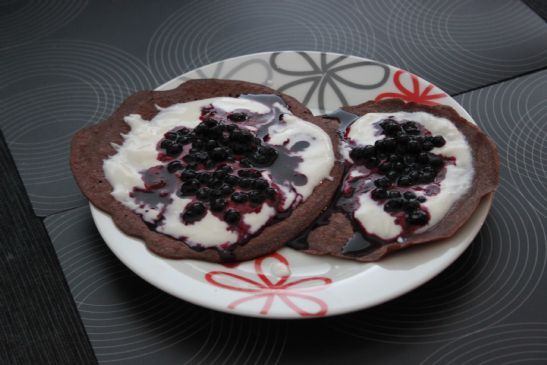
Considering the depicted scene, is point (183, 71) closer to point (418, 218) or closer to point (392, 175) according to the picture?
point (392, 175)

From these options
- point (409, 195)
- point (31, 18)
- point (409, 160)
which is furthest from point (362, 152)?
point (31, 18)

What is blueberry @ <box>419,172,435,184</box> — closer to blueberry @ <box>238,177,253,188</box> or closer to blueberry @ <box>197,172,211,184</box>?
blueberry @ <box>238,177,253,188</box>

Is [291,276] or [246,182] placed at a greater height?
[246,182]

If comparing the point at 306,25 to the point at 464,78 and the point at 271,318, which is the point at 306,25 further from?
the point at 271,318

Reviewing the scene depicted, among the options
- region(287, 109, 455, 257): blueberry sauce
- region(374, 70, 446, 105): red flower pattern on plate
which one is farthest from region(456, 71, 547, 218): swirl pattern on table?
region(287, 109, 455, 257): blueberry sauce

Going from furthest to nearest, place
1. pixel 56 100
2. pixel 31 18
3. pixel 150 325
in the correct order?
pixel 31 18, pixel 56 100, pixel 150 325

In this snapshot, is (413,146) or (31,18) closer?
(413,146)

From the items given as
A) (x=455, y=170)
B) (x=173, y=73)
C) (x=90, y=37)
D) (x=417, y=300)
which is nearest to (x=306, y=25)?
(x=173, y=73)
